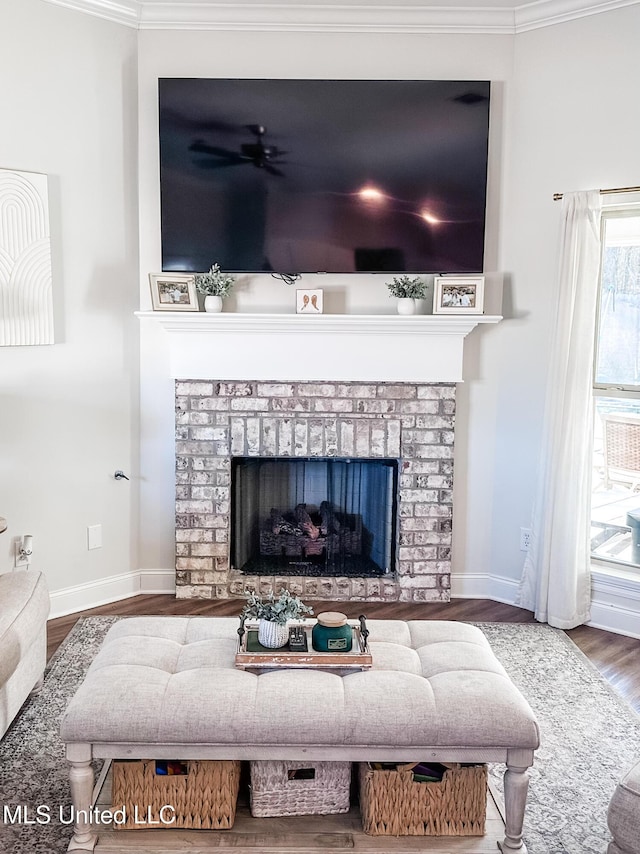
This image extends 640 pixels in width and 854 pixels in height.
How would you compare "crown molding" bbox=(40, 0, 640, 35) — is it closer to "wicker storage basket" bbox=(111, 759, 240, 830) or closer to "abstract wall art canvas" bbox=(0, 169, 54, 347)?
"abstract wall art canvas" bbox=(0, 169, 54, 347)

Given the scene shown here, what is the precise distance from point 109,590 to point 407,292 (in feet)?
7.12

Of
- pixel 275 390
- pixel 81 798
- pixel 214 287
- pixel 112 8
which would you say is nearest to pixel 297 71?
pixel 112 8

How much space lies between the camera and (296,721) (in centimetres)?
220

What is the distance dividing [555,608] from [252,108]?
2.87m

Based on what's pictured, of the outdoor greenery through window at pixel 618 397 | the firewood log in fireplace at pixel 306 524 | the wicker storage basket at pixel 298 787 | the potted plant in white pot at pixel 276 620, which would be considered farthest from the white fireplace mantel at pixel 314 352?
the wicker storage basket at pixel 298 787

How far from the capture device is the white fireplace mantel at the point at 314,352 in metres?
4.10

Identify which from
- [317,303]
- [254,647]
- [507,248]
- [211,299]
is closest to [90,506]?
[211,299]

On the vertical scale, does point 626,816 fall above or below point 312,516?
below

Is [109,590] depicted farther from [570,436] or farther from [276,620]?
[570,436]

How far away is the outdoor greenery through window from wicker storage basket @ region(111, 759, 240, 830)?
2.50m

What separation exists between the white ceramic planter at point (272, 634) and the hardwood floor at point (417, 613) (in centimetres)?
153

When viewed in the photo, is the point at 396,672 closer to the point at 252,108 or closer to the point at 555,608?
the point at 555,608

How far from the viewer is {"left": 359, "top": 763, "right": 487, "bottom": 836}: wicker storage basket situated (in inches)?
91.3

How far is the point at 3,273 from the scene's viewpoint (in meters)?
3.64
